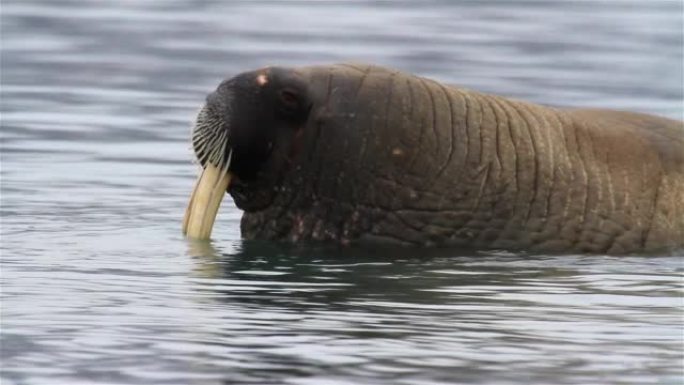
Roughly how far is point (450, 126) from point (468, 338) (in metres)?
2.69

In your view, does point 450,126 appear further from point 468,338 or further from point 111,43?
point 111,43

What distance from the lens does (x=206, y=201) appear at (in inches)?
536

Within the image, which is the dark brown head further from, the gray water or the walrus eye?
the gray water

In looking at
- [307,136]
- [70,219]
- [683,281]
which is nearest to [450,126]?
[307,136]

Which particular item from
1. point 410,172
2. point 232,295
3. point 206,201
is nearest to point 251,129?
point 206,201

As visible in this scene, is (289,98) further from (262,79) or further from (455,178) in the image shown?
(455,178)

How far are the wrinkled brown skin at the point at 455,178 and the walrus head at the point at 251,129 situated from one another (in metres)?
0.07

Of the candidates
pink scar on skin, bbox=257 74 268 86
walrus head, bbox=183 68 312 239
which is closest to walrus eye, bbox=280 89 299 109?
walrus head, bbox=183 68 312 239

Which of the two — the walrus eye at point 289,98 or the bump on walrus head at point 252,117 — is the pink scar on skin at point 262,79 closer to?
the bump on walrus head at point 252,117

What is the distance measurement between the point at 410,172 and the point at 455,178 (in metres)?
0.25

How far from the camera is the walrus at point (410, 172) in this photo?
43.8ft

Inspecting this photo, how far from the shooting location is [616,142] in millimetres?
13812

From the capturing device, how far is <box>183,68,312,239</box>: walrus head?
43.9 feet

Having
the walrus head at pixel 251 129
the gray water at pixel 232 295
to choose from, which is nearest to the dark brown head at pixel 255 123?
the walrus head at pixel 251 129
